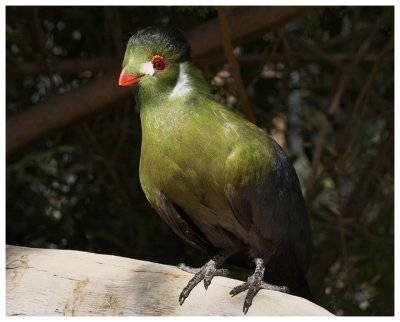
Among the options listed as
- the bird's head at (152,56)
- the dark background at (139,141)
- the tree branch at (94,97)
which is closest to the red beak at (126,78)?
the bird's head at (152,56)

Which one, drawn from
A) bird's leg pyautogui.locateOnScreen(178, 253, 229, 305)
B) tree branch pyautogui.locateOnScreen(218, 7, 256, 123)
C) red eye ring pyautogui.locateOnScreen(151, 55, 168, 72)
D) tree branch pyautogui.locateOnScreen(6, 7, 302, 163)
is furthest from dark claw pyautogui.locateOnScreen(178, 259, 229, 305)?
tree branch pyautogui.locateOnScreen(6, 7, 302, 163)

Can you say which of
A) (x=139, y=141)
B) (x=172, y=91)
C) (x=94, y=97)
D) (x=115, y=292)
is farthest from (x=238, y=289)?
(x=139, y=141)

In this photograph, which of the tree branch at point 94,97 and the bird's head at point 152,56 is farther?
the tree branch at point 94,97

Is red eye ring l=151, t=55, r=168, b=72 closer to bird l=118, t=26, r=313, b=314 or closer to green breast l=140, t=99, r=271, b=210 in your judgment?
bird l=118, t=26, r=313, b=314

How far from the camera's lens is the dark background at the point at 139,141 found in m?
3.81

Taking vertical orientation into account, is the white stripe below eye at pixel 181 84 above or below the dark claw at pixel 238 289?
above

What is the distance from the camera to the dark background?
12.5 ft

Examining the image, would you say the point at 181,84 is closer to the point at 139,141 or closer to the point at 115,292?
the point at 115,292

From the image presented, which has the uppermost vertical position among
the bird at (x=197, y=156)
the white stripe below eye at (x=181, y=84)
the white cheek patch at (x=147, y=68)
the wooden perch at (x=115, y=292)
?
the white cheek patch at (x=147, y=68)

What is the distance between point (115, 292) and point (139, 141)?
1644mm

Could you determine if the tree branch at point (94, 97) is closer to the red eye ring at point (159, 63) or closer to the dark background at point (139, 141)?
the dark background at point (139, 141)

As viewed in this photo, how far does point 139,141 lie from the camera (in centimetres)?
404

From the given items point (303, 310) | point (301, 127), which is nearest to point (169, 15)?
point (301, 127)
